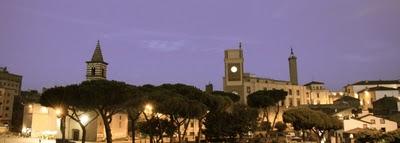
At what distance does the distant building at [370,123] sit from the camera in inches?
2427

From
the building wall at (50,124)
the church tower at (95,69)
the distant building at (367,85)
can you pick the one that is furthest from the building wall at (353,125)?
the distant building at (367,85)

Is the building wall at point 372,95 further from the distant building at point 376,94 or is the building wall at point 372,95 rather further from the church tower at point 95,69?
the church tower at point 95,69

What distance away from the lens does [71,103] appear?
1521 inches

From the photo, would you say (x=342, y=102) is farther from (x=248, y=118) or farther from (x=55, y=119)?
(x=55, y=119)

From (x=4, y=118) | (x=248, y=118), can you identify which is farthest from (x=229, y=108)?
(x=4, y=118)

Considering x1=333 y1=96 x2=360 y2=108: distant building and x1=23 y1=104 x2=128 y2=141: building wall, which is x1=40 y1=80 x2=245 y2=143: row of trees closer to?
x1=23 y1=104 x2=128 y2=141: building wall

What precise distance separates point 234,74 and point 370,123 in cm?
4044

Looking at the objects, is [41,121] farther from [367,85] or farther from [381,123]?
[367,85]

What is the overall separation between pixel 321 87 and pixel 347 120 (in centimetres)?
5898

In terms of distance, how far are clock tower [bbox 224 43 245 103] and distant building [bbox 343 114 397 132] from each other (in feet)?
117

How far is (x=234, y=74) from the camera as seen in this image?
97.1m

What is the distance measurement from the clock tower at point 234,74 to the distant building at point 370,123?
117 feet

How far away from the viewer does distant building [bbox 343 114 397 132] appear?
61656 millimetres

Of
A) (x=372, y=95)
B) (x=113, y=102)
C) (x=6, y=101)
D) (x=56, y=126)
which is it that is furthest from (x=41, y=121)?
(x=372, y=95)
